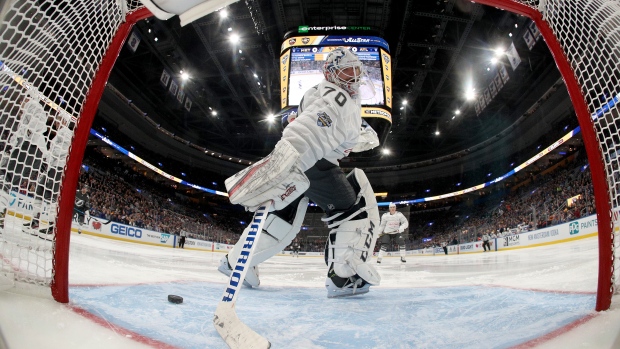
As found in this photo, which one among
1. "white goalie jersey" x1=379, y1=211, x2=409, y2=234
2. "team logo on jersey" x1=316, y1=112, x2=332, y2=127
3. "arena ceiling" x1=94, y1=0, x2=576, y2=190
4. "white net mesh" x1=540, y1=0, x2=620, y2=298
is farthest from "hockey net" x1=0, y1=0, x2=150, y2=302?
"arena ceiling" x1=94, y1=0, x2=576, y2=190

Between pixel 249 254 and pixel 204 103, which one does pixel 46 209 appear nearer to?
pixel 249 254

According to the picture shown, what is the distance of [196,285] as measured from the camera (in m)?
2.53

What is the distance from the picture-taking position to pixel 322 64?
23.0 ft

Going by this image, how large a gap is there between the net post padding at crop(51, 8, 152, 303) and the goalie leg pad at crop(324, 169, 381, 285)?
58.8 inches

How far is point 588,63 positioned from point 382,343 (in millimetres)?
1542

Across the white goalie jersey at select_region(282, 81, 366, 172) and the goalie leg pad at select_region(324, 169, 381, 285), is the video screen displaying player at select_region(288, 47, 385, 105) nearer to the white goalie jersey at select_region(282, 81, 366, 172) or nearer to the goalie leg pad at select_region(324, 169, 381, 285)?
the goalie leg pad at select_region(324, 169, 381, 285)

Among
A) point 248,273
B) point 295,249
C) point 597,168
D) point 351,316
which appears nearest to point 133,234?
point 295,249

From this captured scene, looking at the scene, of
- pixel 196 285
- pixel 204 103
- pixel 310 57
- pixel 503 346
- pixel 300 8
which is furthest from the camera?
pixel 204 103

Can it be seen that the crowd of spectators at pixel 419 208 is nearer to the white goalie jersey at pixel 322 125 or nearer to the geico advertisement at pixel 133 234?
the geico advertisement at pixel 133 234

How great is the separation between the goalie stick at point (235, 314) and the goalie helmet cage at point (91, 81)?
0.72 meters

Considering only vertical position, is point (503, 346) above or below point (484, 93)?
below

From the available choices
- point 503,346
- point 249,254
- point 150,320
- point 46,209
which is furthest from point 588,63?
point 46,209

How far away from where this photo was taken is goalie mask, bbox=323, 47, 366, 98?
5.91ft

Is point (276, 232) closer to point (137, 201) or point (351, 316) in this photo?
point (351, 316)
